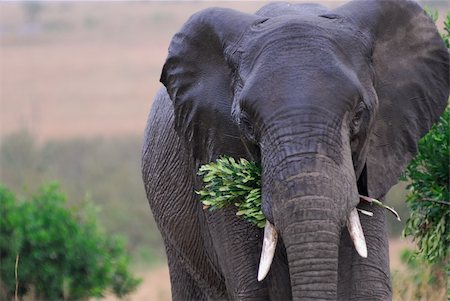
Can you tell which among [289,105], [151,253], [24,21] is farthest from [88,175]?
[24,21]

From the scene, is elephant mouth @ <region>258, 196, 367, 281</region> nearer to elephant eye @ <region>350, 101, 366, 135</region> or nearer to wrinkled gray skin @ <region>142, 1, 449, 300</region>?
wrinkled gray skin @ <region>142, 1, 449, 300</region>

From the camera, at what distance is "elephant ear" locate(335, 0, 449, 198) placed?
5047mm

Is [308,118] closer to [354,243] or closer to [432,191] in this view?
[354,243]

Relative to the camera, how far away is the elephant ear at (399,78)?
16.6 ft

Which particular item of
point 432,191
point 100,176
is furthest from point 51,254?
point 100,176

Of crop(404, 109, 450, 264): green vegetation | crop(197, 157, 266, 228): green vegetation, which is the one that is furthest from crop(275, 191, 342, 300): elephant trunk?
crop(404, 109, 450, 264): green vegetation

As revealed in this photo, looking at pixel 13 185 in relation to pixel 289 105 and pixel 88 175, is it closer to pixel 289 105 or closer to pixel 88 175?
pixel 88 175

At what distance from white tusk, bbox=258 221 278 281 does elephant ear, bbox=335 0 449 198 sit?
1.76 feet

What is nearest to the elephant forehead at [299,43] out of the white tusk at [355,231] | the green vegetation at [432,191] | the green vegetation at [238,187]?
the green vegetation at [238,187]

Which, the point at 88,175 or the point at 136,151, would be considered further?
the point at 136,151

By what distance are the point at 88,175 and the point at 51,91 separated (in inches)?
426

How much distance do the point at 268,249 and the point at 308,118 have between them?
52 centimetres

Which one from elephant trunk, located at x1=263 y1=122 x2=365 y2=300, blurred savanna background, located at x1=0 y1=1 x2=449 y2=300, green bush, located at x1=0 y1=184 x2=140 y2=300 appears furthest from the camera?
blurred savanna background, located at x1=0 y1=1 x2=449 y2=300

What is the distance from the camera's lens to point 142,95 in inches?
→ 1216
